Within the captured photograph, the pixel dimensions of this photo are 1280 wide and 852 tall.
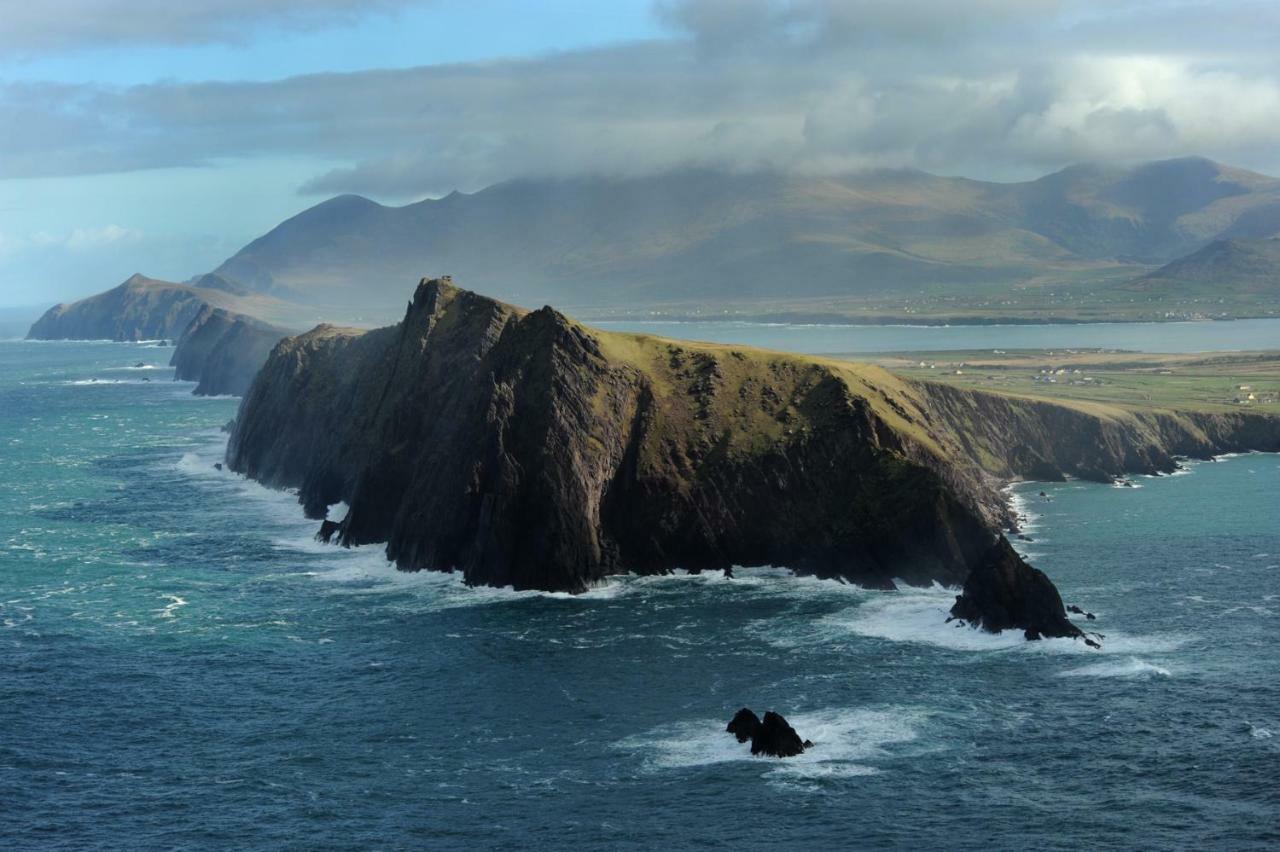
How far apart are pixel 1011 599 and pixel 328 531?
88900 millimetres

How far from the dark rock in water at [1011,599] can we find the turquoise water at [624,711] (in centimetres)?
234

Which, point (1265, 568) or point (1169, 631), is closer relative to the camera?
point (1169, 631)

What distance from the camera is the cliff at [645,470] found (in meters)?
155

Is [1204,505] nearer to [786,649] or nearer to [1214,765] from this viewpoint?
[786,649]

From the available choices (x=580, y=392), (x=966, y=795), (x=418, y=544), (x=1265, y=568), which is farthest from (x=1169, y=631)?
(x=418, y=544)

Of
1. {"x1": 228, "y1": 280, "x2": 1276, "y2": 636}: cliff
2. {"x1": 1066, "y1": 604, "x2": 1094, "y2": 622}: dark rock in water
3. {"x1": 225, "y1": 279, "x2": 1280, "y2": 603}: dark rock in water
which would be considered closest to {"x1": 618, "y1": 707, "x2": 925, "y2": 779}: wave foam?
{"x1": 1066, "y1": 604, "x2": 1094, "y2": 622}: dark rock in water

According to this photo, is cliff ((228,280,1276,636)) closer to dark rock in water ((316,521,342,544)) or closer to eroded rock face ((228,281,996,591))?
eroded rock face ((228,281,996,591))

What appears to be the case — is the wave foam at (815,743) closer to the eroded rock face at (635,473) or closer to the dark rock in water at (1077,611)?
the dark rock in water at (1077,611)

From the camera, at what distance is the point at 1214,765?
9700cm

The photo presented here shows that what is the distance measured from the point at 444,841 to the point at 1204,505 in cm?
13807

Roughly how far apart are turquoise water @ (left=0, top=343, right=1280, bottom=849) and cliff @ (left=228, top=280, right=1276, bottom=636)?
5.73 meters

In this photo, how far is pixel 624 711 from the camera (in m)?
112

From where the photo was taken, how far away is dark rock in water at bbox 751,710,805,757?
102 metres

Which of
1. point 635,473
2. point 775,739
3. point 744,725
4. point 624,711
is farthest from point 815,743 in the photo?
point 635,473
